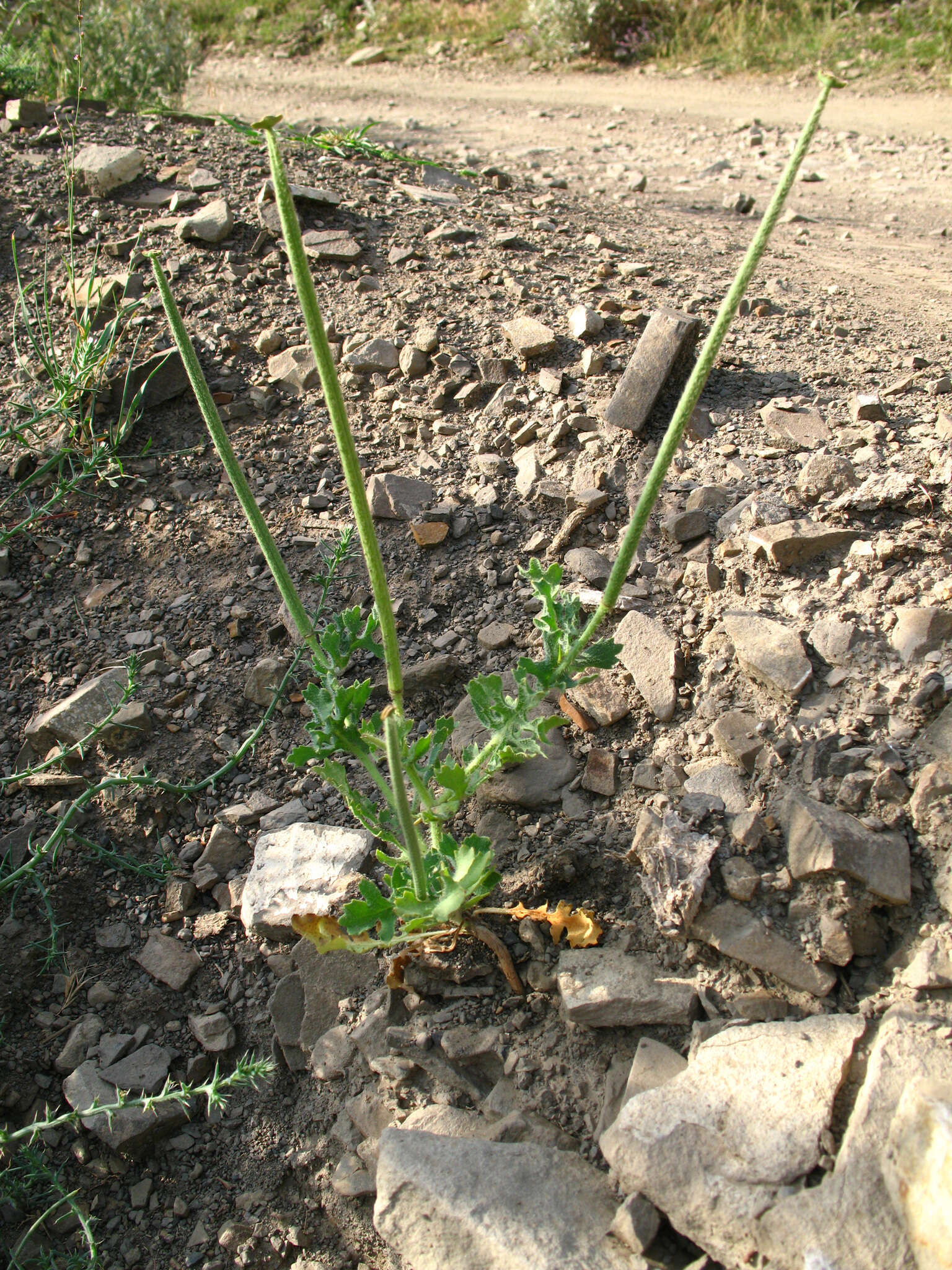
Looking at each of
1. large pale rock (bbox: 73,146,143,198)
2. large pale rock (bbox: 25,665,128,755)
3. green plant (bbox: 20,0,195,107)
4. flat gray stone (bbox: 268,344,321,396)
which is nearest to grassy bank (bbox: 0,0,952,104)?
green plant (bbox: 20,0,195,107)

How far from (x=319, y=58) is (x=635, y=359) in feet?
32.9

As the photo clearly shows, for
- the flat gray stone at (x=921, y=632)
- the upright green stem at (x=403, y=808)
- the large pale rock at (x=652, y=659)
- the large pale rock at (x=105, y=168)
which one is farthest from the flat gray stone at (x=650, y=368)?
the large pale rock at (x=105, y=168)

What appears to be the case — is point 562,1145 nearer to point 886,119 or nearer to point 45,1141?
point 45,1141

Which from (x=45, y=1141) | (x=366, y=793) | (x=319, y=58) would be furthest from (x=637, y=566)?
(x=319, y=58)

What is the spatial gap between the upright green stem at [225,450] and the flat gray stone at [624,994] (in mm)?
880

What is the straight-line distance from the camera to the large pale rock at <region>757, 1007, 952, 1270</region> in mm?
1356

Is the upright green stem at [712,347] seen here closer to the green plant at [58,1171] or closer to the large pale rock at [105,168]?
the green plant at [58,1171]

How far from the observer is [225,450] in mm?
1652

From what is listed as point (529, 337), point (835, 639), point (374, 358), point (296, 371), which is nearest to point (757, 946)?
point (835, 639)

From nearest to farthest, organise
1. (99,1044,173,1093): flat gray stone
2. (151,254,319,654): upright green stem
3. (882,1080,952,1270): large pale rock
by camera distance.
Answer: (882,1080,952,1270): large pale rock → (151,254,319,654): upright green stem → (99,1044,173,1093): flat gray stone

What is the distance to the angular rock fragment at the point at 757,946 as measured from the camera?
5.80ft

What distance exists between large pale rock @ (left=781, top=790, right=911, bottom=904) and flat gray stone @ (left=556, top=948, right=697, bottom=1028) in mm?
349

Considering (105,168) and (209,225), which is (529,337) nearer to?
(209,225)

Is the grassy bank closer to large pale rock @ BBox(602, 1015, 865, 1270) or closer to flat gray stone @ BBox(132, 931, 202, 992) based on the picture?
flat gray stone @ BBox(132, 931, 202, 992)
